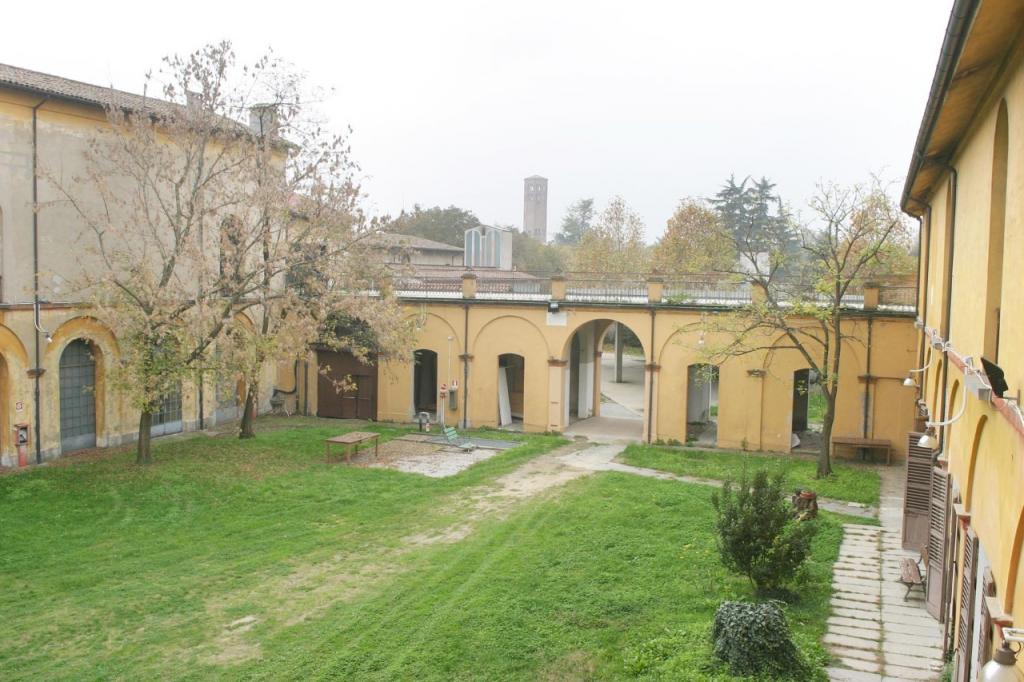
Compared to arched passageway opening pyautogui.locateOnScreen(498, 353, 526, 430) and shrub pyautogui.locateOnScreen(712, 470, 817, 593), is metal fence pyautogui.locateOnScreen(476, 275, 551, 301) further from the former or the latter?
shrub pyautogui.locateOnScreen(712, 470, 817, 593)

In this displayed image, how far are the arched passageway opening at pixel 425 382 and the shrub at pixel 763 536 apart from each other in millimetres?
18597

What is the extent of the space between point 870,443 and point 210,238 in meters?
19.4

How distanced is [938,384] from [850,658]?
3.94m

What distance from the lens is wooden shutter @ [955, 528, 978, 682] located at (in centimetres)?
661

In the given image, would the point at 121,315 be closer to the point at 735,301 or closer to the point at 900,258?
the point at 735,301

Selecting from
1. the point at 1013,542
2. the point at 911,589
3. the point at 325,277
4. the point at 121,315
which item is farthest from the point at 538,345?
the point at 1013,542

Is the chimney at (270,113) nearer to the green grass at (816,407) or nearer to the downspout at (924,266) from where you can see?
the downspout at (924,266)

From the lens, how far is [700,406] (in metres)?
28.0

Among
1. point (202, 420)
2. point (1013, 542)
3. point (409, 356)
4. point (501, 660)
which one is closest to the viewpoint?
point (1013, 542)

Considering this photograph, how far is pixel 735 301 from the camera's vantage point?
75.4ft

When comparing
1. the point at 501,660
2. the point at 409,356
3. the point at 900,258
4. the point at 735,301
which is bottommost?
the point at 501,660

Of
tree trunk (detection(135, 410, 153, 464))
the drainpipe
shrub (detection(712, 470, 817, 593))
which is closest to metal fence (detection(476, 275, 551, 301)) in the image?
tree trunk (detection(135, 410, 153, 464))

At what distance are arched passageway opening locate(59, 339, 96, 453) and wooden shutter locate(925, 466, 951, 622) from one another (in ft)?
64.1

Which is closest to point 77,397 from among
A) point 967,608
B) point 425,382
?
point 425,382
